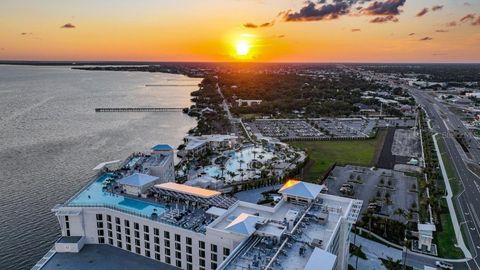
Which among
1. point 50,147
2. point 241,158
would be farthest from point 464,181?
point 50,147

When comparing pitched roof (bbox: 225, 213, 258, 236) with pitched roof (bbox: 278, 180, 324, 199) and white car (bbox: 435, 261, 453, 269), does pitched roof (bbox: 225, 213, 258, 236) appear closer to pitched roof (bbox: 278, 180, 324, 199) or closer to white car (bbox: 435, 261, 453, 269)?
pitched roof (bbox: 278, 180, 324, 199)

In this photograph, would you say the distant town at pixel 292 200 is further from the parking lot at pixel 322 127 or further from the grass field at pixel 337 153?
the parking lot at pixel 322 127

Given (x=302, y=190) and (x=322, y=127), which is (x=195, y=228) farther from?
(x=322, y=127)

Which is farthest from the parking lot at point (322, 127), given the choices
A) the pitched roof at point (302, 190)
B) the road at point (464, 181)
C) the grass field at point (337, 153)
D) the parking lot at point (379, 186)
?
the pitched roof at point (302, 190)

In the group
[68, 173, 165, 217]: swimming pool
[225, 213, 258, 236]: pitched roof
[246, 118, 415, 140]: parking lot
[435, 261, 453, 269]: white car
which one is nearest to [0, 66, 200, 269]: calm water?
[68, 173, 165, 217]: swimming pool

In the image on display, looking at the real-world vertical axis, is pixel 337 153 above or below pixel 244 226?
below
